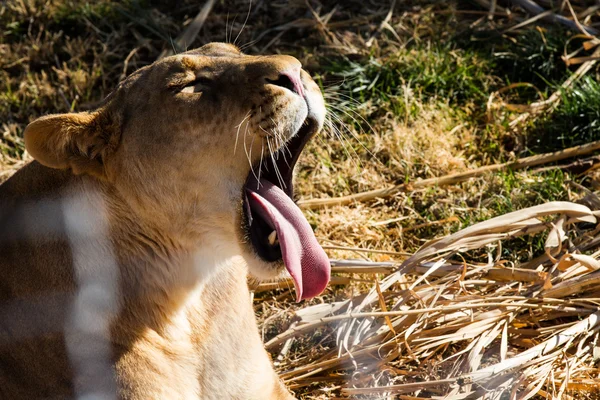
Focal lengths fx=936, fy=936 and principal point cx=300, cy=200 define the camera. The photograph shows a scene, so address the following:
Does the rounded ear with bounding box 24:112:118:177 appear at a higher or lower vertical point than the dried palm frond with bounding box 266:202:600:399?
higher

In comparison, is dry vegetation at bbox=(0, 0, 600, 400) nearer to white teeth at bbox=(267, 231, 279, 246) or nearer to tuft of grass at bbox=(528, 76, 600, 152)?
tuft of grass at bbox=(528, 76, 600, 152)

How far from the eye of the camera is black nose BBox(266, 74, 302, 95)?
106 inches

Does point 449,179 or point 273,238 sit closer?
point 273,238

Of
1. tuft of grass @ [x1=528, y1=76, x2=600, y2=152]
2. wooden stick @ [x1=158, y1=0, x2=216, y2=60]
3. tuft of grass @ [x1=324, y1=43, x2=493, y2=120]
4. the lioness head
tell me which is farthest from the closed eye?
Result: wooden stick @ [x1=158, y1=0, x2=216, y2=60]

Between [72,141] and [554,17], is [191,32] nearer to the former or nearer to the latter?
[554,17]

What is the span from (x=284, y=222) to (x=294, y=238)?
57mm

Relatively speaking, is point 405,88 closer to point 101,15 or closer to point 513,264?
point 513,264

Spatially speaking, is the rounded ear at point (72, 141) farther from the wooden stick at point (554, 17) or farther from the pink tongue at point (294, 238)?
the wooden stick at point (554, 17)

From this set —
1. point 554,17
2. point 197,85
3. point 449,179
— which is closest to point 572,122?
point 449,179

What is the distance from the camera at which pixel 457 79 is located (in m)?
4.95

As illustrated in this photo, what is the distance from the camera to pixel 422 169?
4.55 meters

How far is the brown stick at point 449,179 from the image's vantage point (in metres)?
4.39

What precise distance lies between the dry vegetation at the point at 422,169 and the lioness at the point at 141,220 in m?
0.67

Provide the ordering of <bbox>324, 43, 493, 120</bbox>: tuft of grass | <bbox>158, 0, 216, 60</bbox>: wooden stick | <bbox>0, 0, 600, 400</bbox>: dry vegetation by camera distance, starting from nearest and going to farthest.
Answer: <bbox>0, 0, 600, 400</bbox>: dry vegetation
<bbox>324, 43, 493, 120</bbox>: tuft of grass
<bbox>158, 0, 216, 60</bbox>: wooden stick
